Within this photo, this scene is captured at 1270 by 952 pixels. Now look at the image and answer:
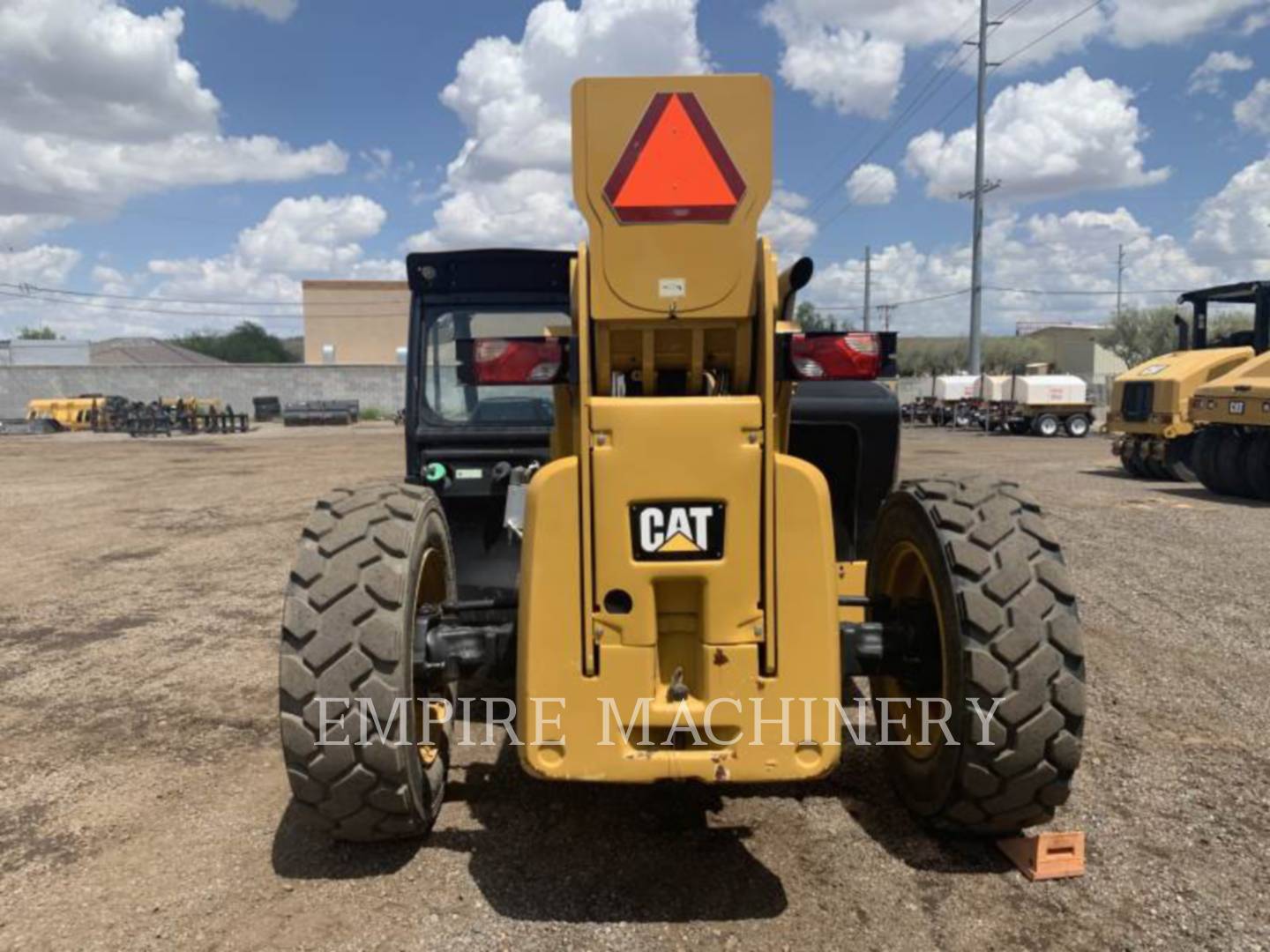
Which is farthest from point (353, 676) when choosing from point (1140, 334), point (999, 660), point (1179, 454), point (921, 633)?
point (1140, 334)

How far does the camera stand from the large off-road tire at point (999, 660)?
3.07 metres

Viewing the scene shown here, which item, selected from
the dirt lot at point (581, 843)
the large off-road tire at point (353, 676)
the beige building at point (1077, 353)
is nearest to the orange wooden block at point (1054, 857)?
the dirt lot at point (581, 843)

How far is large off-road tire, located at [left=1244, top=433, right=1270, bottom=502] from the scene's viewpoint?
13523 millimetres

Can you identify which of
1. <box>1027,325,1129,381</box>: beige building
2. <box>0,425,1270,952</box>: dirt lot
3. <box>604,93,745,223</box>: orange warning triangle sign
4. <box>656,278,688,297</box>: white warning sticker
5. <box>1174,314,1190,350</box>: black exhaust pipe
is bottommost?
<box>0,425,1270,952</box>: dirt lot

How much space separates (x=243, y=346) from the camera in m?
102

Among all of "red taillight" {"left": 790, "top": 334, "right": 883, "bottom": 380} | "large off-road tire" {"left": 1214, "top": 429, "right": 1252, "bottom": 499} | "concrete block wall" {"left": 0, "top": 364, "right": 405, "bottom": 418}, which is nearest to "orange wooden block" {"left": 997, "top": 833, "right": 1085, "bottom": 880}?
"red taillight" {"left": 790, "top": 334, "right": 883, "bottom": 380}

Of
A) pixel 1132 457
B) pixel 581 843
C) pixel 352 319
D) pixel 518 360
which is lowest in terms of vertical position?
pixel 581 843

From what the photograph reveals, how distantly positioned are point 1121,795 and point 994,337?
96.5m

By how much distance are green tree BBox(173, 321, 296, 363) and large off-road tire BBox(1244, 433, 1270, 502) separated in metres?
98.5

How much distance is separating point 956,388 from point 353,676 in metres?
38.5

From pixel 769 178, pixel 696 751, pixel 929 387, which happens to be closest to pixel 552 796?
pixel 696 751

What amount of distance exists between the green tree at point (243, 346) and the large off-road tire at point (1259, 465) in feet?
323

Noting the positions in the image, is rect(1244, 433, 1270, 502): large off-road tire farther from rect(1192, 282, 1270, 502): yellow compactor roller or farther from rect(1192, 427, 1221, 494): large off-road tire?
rect(1192, 427, 1221, 494): large off-road tire

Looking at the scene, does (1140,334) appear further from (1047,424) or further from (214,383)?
(214,383)
